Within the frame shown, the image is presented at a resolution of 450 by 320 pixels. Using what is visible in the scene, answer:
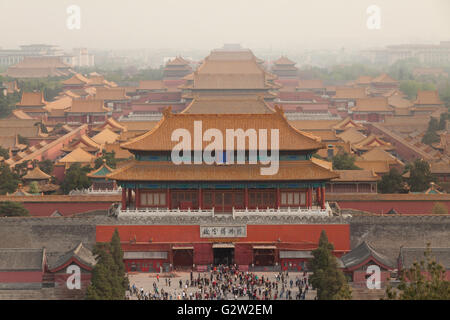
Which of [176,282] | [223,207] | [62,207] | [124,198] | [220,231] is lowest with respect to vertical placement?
[176,282]

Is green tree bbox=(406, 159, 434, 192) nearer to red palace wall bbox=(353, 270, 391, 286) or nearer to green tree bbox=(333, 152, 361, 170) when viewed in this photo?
green tree bbox=(333, 152, 361, 170)

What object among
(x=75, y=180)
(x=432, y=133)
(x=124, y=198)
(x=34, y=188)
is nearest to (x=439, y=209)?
(x=124, y=198)

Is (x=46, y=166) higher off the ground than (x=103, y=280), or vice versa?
(x=46, y=166)

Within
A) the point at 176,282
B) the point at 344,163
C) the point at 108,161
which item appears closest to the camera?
the point at 176,282

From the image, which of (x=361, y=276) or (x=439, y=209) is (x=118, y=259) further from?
(x=439, y=209)

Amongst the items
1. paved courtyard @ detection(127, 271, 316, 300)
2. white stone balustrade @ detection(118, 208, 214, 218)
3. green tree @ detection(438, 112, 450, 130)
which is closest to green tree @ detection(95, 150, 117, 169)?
white stone balustrade @ detection(118, 208, 214, 218)

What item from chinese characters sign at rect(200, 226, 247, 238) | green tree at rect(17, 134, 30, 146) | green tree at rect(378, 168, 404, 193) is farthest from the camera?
green tree at rect(17, 134, 30, 146)

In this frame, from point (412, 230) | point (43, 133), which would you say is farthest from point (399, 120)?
point (412, 230)
